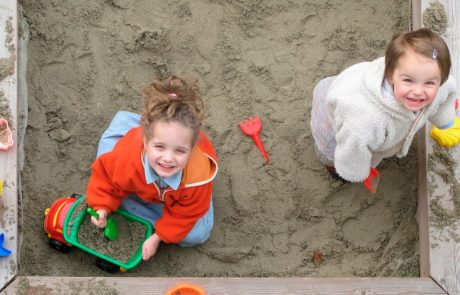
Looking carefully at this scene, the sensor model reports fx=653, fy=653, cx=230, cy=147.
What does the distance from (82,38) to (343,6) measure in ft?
3.86

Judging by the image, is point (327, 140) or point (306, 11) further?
point (306, 11)

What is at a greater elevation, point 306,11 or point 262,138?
point 306,11

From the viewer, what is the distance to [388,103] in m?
2.11

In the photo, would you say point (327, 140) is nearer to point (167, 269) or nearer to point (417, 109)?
point (417, 109)

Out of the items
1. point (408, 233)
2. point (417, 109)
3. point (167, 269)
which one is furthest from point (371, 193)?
point (167, 269)

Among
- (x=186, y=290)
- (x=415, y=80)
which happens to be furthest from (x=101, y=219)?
(x=415, y=80)

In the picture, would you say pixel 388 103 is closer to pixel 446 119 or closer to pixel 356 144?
pixel 356 144

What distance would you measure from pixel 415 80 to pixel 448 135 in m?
0.54

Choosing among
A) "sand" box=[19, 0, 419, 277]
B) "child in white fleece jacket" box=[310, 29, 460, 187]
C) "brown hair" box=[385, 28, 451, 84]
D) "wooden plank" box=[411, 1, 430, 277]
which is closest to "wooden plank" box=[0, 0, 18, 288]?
"sand" box=[19, 0, 419, 277]

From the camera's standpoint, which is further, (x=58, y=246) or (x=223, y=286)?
(x=58, y=246)

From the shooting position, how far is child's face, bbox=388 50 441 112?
1995 millimetres

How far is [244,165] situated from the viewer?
2.78 meters

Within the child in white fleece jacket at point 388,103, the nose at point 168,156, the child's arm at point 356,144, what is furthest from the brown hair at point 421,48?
the nose at point 168,156

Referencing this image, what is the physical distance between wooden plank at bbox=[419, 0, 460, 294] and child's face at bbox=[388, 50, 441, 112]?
58 cm
